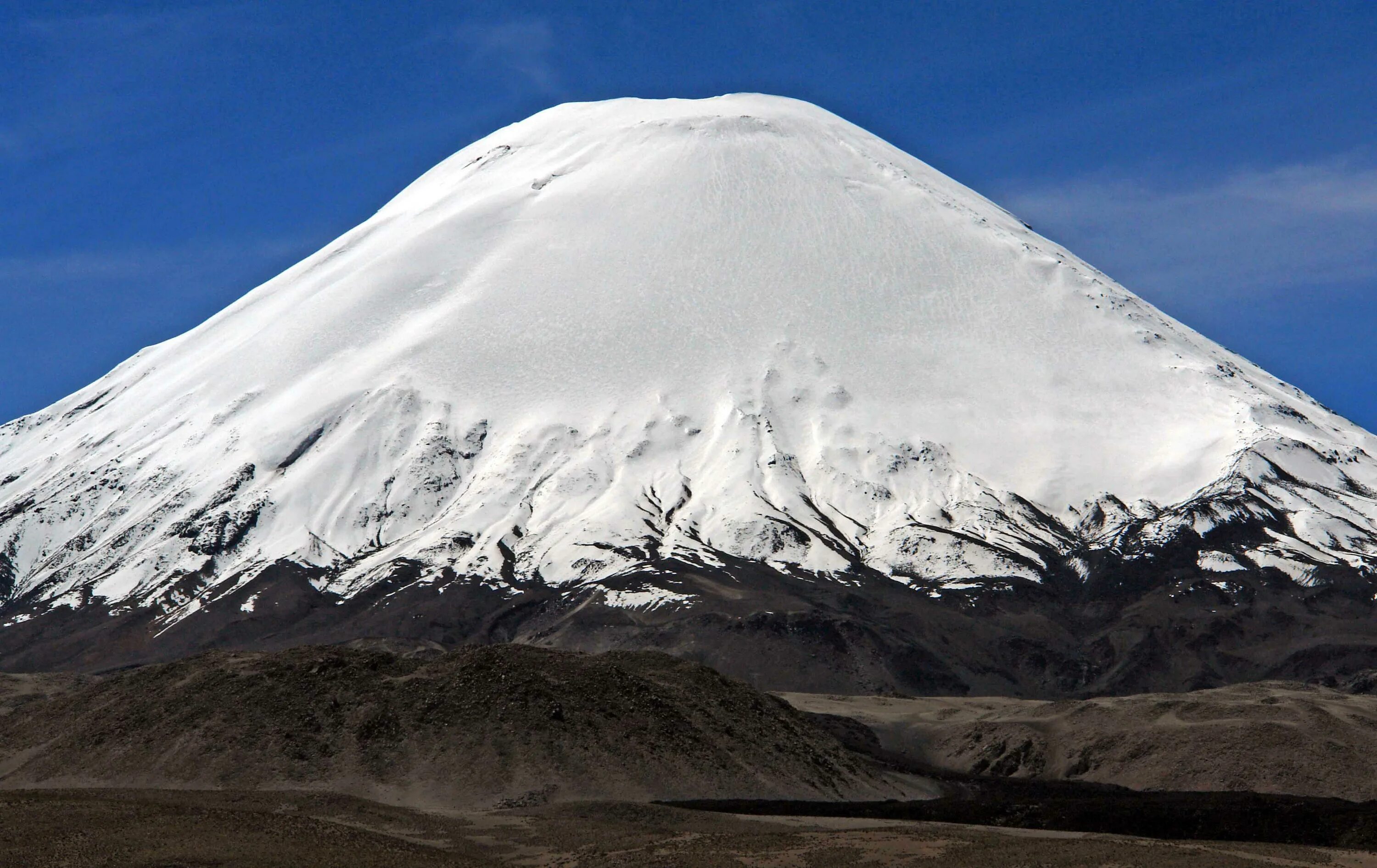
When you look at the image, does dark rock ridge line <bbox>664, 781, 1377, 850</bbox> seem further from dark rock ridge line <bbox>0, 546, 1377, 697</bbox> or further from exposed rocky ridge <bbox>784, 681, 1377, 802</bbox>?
dark rock ridge line <bbox>0, 546, 1377, 697</bbox>

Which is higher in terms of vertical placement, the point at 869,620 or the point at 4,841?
the point at 869,620

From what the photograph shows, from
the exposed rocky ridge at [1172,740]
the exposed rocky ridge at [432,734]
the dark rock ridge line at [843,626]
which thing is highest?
the dark rock ridge line at [843,626]

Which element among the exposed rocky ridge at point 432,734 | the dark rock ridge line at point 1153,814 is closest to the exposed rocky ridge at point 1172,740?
the dark rock ridge line at point 1153,814

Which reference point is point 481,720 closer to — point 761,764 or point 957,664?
point 761,764

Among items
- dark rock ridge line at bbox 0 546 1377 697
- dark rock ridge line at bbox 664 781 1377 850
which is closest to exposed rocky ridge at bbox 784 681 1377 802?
dark rock ridge line at bbox 664 781 1377 850

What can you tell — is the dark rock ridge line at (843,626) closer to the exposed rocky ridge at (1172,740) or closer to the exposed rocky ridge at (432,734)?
the exposed rocky ridge at (1172,740)

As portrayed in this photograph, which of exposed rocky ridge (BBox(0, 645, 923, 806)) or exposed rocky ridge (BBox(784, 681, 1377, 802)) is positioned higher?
exposed rocky ridge (BBox(784, 681, 1377, 802))

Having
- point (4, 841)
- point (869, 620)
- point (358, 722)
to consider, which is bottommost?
point (4, 841)

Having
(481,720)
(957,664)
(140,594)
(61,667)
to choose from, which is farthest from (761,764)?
(140,594)
